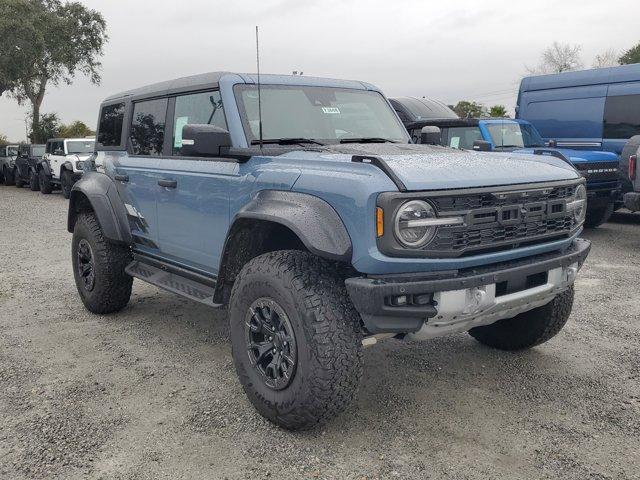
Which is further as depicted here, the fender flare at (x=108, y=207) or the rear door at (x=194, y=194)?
the fender flare at (x=108, y=207)

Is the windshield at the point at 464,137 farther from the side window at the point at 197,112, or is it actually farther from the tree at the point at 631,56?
the tree at the point at 631,56

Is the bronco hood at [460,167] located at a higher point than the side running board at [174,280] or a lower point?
higher

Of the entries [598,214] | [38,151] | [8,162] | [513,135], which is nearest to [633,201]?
[598,214]

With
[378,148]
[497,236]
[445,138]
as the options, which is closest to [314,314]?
[497,236]

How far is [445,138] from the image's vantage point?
31.3 ft

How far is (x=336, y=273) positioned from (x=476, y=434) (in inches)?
43.7

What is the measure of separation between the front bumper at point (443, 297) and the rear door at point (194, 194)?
49.9 inches

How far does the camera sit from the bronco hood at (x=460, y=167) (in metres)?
2.80

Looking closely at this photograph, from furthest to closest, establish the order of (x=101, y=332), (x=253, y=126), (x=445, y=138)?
(x=445, y=138), (x=101, y=332), (x=253, y=126)

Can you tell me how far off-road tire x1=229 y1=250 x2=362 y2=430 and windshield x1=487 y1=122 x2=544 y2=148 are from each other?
274 inches

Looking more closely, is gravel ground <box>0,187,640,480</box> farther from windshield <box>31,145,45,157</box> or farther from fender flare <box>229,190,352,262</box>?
windshield <box>31,145,45,157</box>

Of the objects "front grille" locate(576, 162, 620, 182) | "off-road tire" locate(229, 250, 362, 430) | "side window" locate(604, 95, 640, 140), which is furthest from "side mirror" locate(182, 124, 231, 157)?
"side window" locate(604, 95, 640, 140)

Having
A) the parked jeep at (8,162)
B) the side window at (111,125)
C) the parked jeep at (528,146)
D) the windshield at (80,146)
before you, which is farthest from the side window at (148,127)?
the parked jeep at (8,162)

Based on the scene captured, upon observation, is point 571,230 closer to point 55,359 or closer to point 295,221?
point 295,221
